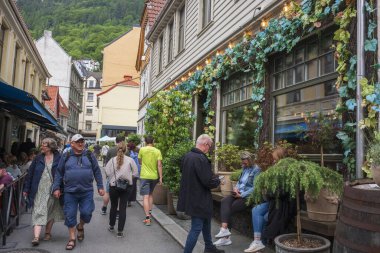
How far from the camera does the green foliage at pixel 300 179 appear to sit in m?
4.30

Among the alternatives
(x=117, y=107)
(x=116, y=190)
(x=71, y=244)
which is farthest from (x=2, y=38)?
(x=117, y=107)

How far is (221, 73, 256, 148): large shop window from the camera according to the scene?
27.7 ft

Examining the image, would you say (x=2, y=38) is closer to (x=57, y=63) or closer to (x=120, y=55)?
(x=57, y=63)

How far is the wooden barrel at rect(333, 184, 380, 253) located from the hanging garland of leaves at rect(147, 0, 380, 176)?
177 centimetres

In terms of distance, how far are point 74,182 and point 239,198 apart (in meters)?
2.64

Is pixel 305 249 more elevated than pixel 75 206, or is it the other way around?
pixel 75 206

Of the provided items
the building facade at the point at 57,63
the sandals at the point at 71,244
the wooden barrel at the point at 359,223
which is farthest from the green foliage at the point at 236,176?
the building facade at the point at 57,63

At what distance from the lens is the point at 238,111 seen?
29.8 ft

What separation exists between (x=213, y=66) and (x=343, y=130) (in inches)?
213

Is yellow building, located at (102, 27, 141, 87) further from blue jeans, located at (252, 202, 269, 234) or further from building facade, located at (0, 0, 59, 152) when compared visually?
blue jeans, located at (252, 202, 269, 234)

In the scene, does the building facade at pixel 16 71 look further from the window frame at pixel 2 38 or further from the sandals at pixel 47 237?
the sandals at pixel 47 237

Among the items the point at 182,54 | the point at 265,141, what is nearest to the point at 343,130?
the point at 265,141

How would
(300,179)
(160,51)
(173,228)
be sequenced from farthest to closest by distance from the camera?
(160,51)
(173,228)
(300,179)

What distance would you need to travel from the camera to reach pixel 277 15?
23.3 feet
